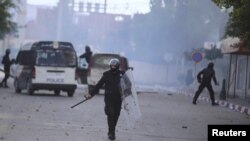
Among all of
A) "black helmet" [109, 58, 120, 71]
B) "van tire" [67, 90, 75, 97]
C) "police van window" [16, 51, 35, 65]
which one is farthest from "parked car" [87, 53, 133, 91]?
"black helmet" [109, 58, 120, 71]

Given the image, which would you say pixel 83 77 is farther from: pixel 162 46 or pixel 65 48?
pixel 162 46

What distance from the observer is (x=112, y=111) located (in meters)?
13.7

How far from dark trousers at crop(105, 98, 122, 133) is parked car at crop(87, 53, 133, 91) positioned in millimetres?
17075

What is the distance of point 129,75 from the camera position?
14.3 metres

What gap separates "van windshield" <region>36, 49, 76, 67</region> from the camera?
28.1 meters

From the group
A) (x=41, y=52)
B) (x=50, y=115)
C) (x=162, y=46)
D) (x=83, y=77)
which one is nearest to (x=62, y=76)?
(x=41, y=52)

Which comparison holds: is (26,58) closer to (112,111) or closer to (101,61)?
(101,61)

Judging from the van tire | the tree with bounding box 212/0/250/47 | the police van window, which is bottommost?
the van tire

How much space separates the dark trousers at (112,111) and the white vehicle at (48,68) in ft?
46.2

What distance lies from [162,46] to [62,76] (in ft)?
194

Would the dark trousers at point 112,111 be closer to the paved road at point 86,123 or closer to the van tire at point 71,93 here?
the paved road at point 86,123

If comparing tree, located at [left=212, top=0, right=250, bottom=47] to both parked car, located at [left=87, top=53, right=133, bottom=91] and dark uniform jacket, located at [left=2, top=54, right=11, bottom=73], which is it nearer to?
parked car, located at [left=87, top=53, right=133, bottom=91]

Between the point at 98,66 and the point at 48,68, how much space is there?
389 cm

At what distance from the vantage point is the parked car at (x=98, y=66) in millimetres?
31062
